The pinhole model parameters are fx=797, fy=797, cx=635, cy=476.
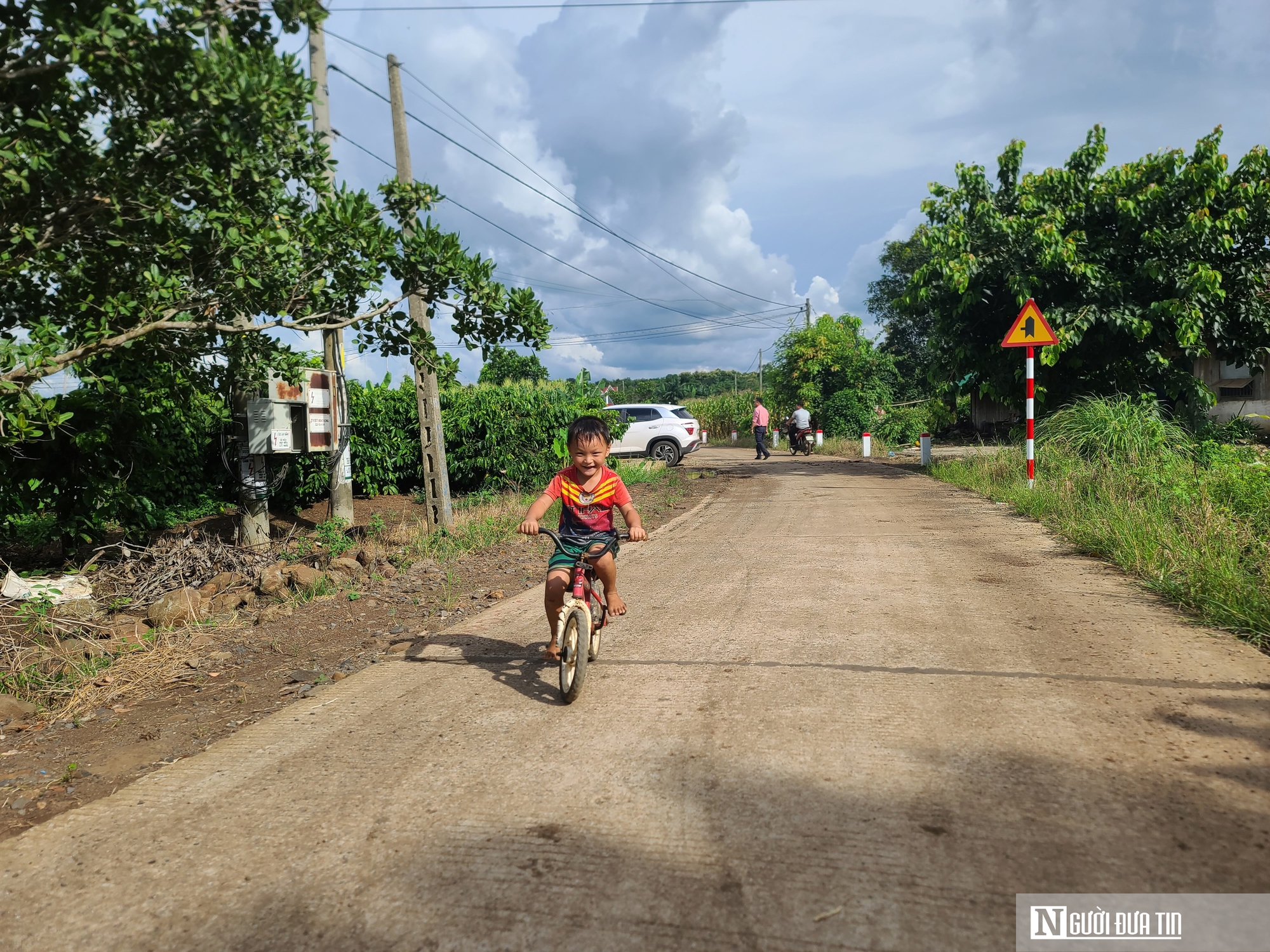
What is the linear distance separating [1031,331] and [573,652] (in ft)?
32.2

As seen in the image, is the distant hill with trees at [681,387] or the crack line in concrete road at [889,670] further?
the distant hill with trees at [681,387]

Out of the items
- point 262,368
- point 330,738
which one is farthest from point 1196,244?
point 330,738

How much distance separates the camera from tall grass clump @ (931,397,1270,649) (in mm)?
5250

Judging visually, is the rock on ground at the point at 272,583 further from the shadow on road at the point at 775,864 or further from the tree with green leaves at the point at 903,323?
the tree with green leaves at the point at 903,323

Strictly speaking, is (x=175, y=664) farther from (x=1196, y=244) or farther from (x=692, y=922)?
(x=1196, y=244)

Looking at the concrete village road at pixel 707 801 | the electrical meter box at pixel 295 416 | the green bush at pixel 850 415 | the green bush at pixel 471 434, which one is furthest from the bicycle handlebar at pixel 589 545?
the green bush at pixel 850 415

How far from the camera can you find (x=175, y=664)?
541 centimetres

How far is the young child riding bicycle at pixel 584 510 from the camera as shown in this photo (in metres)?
4.48

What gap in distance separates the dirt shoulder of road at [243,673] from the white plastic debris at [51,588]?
1.67m

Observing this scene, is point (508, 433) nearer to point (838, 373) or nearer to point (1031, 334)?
point (1031, 334)

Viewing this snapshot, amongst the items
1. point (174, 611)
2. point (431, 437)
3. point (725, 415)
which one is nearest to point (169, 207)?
point (174, 611)

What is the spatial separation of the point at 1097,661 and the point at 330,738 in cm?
402

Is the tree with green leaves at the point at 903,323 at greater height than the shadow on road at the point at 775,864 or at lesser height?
greater

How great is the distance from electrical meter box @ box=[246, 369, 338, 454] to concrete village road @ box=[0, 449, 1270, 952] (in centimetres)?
500
